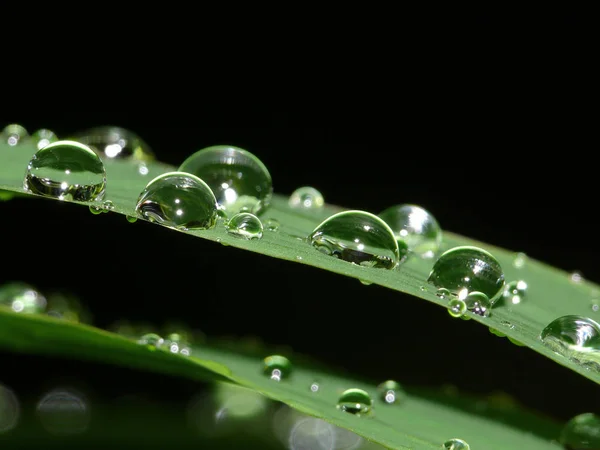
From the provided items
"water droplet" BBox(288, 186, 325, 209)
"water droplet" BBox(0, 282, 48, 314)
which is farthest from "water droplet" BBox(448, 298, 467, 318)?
"water droplet" BBox(0, 282, 48, 314)

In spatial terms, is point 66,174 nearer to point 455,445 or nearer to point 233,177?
point 233,177

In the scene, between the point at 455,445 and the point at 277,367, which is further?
the point at 277,367

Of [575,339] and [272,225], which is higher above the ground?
[272,225]

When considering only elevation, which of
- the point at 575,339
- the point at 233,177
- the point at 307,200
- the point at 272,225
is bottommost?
the point at 575,339

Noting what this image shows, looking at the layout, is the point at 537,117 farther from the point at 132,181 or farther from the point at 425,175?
the point at 132,181

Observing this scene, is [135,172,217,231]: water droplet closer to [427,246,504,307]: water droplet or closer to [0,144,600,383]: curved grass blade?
[0,144,600,383]: curved grass blade

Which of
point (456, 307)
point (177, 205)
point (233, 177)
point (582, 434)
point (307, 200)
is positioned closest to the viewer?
point (456, 307)

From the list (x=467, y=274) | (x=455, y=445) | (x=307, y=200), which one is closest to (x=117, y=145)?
(x=307, y=200)

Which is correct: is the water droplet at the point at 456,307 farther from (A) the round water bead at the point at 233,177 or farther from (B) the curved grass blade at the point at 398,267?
(A) the round water bead at the point at 233,177
